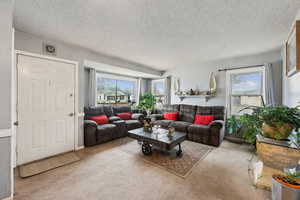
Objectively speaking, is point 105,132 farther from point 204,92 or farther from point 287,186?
point 204,92

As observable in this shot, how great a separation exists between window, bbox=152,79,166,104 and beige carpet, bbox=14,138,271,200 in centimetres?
381

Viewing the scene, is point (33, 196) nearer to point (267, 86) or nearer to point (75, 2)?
point (75, 2)

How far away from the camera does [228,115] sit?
396cm

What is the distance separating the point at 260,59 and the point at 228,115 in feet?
5.89

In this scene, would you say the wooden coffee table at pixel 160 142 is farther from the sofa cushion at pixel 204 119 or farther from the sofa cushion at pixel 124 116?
the sofa cushion at pixel 124 116

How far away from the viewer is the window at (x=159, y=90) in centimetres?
601

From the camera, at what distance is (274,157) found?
4.19 ft

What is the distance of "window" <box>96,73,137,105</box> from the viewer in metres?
4.80

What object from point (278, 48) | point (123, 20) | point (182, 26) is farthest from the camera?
point (278, 48)

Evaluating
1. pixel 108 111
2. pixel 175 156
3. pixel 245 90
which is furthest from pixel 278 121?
pixel 108 111

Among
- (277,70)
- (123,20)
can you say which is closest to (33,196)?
(123,20)

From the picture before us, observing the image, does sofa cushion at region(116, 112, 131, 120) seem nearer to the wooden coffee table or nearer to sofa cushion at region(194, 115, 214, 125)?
the wooden coffee table

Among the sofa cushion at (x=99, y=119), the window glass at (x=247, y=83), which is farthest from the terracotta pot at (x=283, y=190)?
the sofa cushion at (x=99, y=119)

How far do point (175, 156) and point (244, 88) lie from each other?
302cm
